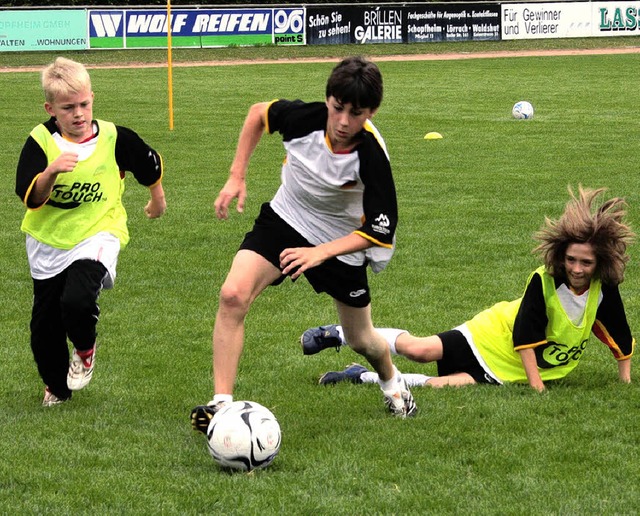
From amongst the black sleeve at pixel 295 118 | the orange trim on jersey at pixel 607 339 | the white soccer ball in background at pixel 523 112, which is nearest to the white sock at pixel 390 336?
the orange trim on jersey at pixel 607 339

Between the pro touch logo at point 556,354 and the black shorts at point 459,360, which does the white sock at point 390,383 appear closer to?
the black shorts at point 459,360

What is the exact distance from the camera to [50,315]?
5.84 meters

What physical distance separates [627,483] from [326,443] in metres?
1.29

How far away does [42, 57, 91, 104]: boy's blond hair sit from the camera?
5.48 metres

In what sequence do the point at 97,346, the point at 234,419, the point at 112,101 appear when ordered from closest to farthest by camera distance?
the point at 234,419, the point at 97,346, the point at 112,101

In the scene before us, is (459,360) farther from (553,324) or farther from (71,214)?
(71,214)

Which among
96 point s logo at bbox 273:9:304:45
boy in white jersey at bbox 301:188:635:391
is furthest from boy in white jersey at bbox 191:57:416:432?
96 point s logo at bbox 273:9:304:45

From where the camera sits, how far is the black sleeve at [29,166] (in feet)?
18.0

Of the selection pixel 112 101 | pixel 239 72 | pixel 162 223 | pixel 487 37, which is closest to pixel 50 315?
pixel 162 223

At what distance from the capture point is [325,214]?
5453 mm

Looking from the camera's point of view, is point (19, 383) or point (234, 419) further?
point (19, 383)

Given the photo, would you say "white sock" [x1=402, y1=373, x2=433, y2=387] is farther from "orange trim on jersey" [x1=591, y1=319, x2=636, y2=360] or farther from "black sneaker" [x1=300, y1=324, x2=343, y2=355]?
"orange trim on jersey" [x1=591, y1=319, x2=636, y2=360]

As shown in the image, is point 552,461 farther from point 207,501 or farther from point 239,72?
point 239,72

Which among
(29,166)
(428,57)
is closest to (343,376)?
(29,166)
